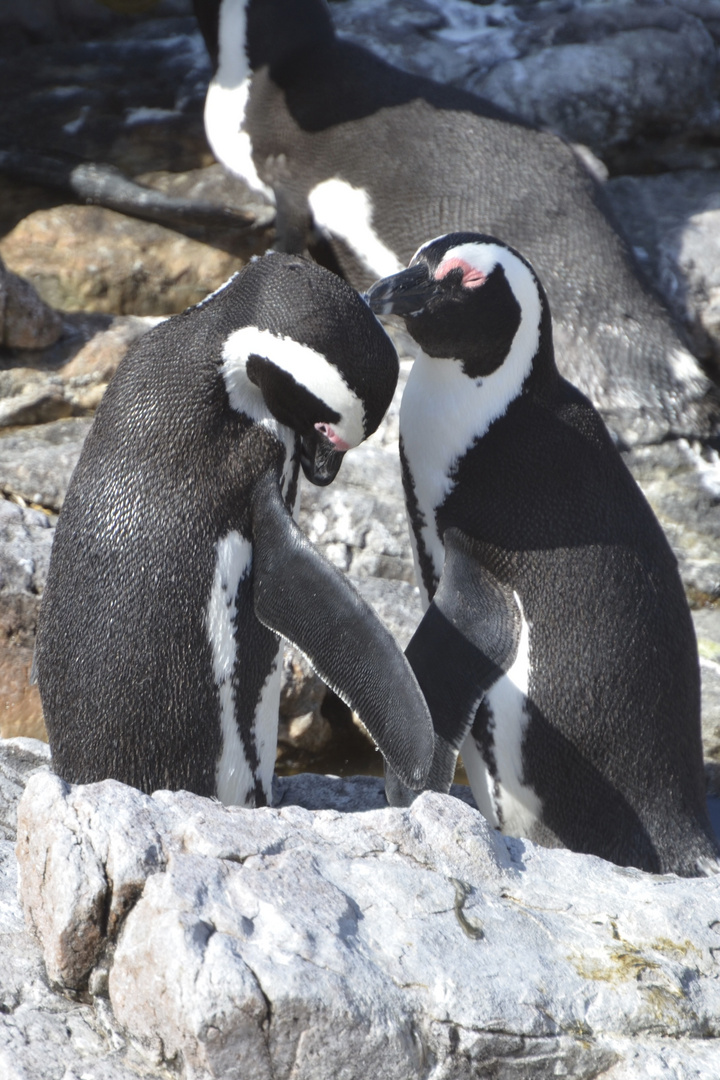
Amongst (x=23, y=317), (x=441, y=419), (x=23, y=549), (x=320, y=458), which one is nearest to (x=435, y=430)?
(x=441, y=419)

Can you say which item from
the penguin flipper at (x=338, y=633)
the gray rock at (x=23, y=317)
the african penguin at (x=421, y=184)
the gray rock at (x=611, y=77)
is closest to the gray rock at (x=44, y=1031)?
the penguin flipper at (x=338, y=633)

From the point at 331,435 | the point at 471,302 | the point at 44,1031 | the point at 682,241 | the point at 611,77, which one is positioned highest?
the point at 471,302

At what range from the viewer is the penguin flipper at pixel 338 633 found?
2.46 m

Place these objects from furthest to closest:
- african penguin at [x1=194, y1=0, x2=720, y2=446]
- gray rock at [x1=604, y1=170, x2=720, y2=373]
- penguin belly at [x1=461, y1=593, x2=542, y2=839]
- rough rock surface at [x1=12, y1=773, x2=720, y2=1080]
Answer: gray rock at [x1=604, y1=170, x2=720, y2=373]
african penguin at [x1=194, y1=0, x2=720, y2=446]
penguin belly at [x1=461, y1=593, x2=542, y2=839]
rough rock surface at [x1=12, y1=773, x2=720, y2=1080]

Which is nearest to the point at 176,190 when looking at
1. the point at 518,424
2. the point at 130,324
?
the point at 130,324

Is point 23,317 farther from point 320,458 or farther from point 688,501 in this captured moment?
point 688,501

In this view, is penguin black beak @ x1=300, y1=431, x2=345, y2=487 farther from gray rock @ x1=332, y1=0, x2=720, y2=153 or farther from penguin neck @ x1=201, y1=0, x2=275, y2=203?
gray rock @ x1=332, y1=0, x2=720, y2=153

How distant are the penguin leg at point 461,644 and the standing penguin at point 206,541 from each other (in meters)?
0.36

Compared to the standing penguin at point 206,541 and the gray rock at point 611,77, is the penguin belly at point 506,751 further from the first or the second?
the gray rock at point 611,77

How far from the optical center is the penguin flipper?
8.05 ft

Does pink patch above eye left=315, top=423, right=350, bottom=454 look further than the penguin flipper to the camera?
Yes

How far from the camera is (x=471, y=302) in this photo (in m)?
2.94

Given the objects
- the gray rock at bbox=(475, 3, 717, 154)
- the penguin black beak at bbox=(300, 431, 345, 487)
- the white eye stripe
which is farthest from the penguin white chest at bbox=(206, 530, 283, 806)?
the gray rock at bbox=(475, 3, 717, 154)

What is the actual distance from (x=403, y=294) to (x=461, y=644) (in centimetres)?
86
